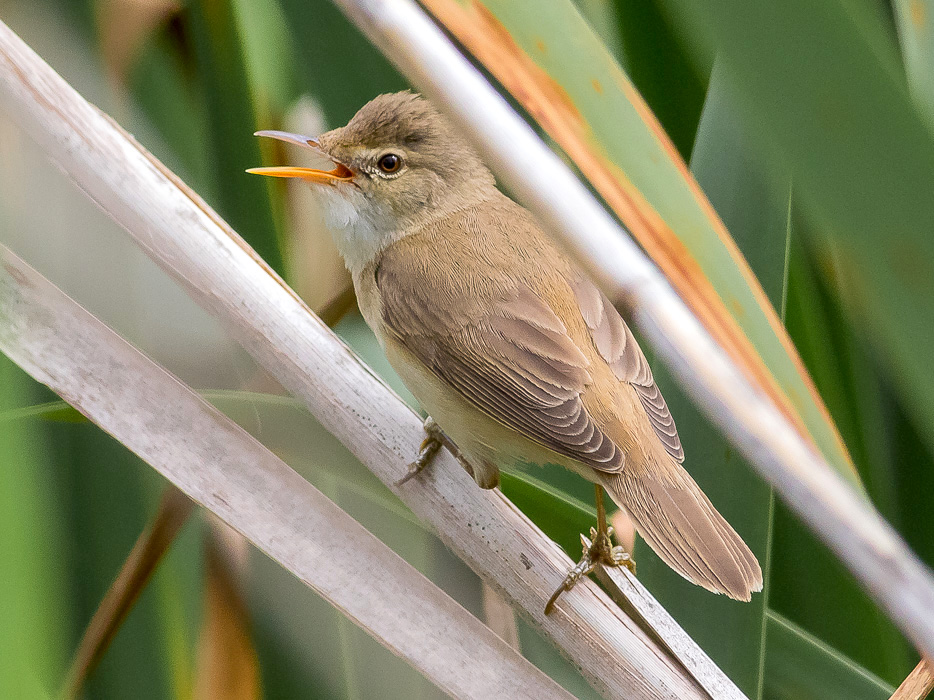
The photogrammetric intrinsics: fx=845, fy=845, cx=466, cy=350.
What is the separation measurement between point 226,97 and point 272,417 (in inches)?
18.6

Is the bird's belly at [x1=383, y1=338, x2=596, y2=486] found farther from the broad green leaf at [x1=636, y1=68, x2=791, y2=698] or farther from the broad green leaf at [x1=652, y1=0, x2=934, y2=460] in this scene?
the broad green leaf at [x1=652, y1=0, x2=934, y2=460]

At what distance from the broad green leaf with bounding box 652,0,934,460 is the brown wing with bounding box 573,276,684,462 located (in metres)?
0.89

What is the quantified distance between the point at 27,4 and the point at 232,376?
647mm

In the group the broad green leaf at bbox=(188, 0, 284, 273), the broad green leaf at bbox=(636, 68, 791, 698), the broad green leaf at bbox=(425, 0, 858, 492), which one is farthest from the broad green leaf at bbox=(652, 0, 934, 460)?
the broad green leaf at bbox=(188, 0, 284, 273)

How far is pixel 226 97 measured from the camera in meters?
1.22

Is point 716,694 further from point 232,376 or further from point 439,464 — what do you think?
point 232,376

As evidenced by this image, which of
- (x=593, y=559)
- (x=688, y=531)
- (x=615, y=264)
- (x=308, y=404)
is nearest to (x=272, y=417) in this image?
(x=308, y=404)

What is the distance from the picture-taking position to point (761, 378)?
1.86 ft

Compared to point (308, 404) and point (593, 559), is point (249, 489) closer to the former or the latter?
point (308, 404)

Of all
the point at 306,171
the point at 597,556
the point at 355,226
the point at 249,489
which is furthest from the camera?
the point at 355,226

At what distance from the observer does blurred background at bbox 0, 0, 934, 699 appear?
1.13 m

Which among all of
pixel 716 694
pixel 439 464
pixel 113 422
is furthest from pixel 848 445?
pixel 113 422

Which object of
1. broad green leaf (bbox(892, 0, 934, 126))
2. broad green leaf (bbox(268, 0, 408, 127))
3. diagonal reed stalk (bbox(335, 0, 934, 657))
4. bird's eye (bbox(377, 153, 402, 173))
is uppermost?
broad green leaf (bbox(892, 0, 934, 126))

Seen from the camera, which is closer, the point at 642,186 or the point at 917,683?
the point at 642,186
